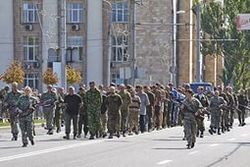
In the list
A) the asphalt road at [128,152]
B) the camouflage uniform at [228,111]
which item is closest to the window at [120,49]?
the camouflage uniform at [228,111]

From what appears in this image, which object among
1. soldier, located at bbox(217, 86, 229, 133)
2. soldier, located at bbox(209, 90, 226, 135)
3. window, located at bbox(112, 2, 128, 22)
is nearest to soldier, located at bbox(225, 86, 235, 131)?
soldier, located at bbox(217, 86, 229, 133)

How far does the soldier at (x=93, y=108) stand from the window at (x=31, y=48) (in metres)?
46.4

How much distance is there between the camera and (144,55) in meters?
77.9

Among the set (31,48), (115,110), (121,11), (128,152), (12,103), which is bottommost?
(128,152)

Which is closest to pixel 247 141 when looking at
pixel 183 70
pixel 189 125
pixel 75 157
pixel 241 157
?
pixel 189 125

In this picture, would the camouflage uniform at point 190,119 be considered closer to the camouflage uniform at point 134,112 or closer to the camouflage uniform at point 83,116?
the camouflage uniform at point 83,116

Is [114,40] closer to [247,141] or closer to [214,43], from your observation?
[214,43]

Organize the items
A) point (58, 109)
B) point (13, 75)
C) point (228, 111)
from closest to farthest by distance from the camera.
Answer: point (58, 109), point (228, 111), point (13, 75)

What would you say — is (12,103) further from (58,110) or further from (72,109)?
(58,110)

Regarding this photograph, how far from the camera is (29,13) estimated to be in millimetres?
75562

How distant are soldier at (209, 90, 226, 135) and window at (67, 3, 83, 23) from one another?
42476 millimetres

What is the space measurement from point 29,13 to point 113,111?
155 feet

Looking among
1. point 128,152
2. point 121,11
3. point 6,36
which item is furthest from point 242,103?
point 6,36

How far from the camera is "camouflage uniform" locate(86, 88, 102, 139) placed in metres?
29.0
